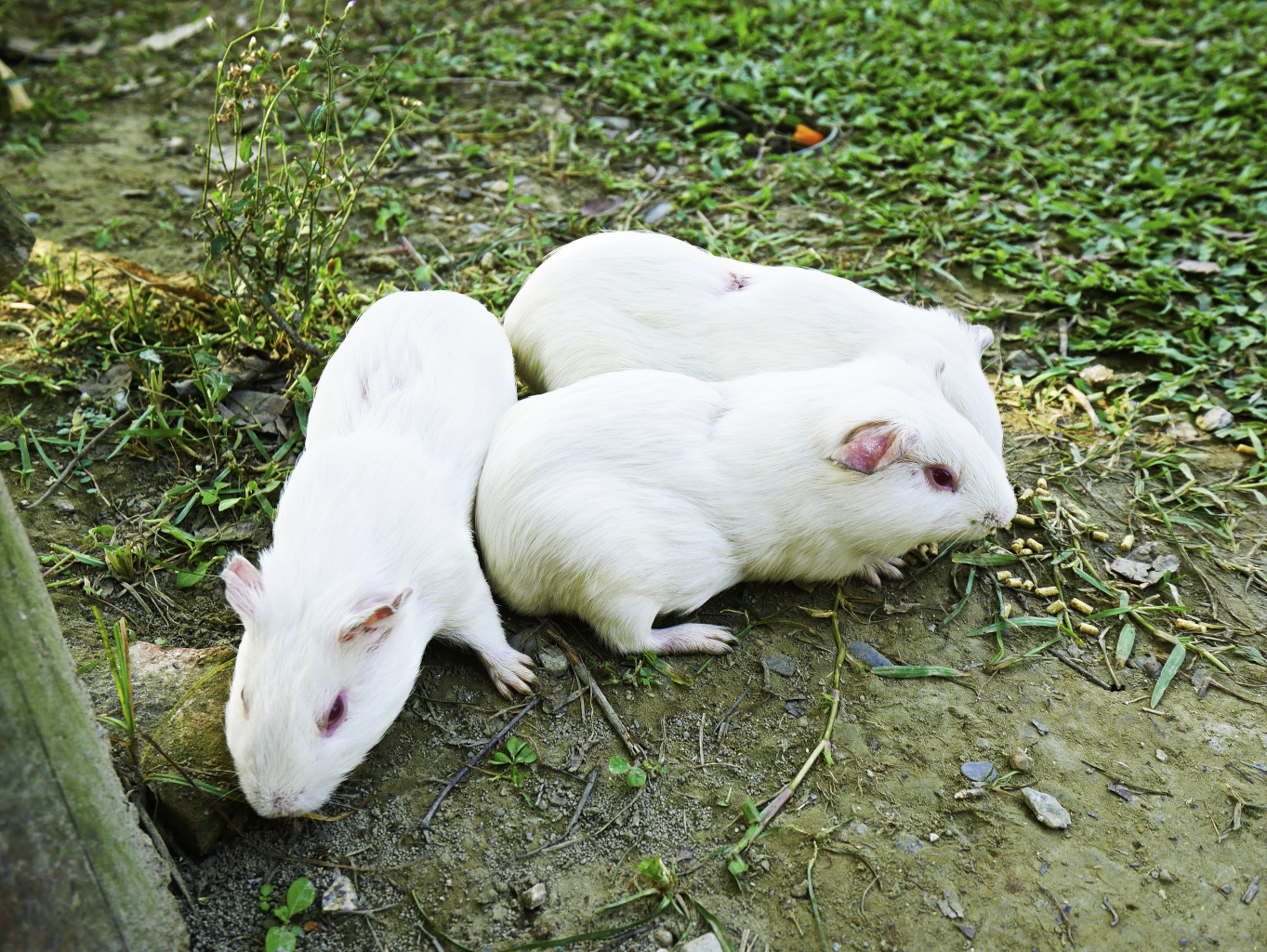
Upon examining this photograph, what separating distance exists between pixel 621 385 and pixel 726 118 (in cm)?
322

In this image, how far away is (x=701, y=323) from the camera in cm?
348

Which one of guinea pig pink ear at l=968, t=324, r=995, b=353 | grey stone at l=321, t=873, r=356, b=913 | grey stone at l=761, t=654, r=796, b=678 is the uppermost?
guinea pig pink ear at l=968, t=324, r=995, b=353

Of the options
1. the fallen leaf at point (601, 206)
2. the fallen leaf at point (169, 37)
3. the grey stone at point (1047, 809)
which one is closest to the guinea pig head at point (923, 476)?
the grey stone at point (1047, 809)

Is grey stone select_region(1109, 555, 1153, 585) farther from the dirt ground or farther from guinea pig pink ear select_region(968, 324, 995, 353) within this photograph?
guinea pig pink ear select_region(968, 324, 995, 353)

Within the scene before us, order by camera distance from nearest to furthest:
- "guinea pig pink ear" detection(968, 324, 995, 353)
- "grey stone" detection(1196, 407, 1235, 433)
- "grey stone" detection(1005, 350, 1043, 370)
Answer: "guinea pig pink ear" detection(968, 324, 995, 353), "grey stone" detection(1196, 407, 1235, 433), "grey stone" detection(1005, 350, 1043, 370)

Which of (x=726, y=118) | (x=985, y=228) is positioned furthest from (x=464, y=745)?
(x=726, y=118)

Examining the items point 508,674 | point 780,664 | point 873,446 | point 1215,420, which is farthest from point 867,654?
point 1215,420

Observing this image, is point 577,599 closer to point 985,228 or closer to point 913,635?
point 913,635

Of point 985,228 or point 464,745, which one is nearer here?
point 464,745

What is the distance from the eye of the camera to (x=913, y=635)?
3.15m

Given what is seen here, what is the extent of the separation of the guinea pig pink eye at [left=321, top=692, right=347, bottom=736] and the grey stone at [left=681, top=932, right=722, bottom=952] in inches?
41.2

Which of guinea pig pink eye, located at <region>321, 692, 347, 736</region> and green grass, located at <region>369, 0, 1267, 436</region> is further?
green grass, located at <region>369, 0, 1267, 436</region>

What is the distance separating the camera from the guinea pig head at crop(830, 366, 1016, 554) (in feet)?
9.55

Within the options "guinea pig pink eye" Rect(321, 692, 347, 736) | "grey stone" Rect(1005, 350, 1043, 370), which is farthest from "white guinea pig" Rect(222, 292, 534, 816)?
"grey stone" Rect(1005, 350, 1043, 370)
